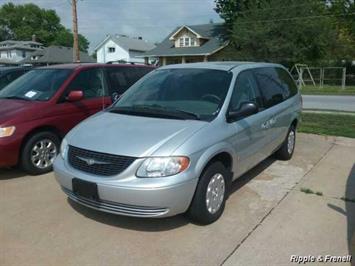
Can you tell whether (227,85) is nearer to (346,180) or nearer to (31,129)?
(346,180)

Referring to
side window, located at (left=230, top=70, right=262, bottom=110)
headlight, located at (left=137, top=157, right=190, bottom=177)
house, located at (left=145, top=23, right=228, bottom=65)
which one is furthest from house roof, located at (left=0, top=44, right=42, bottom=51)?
headlight, located at (left=137, top=157, right=190, bottom=177)

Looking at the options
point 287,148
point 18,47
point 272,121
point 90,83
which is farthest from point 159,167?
point 18,47

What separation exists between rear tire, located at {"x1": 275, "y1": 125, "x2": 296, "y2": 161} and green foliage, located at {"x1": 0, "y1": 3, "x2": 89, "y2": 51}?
318 ft

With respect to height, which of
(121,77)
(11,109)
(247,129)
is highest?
(121,77)

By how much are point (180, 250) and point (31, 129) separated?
10.5 ft

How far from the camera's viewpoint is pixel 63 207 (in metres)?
4.65

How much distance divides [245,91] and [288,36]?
30.5m

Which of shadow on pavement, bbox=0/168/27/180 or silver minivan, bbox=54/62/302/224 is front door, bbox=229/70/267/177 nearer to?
silver minivan, bbox=54/62/302/224

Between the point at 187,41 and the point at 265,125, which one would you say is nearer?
the point at 265,125

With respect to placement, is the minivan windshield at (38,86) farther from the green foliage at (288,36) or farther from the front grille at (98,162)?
the green foliage at (288,36)

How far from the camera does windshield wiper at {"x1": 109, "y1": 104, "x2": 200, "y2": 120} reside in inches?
174

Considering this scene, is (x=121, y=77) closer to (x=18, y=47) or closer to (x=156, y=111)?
(x=156, y=111)

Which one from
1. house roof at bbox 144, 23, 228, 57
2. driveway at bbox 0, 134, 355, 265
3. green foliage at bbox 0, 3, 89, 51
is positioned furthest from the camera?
green foliage at bbox 0, 3, 89, 51

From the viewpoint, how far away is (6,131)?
5477mm
